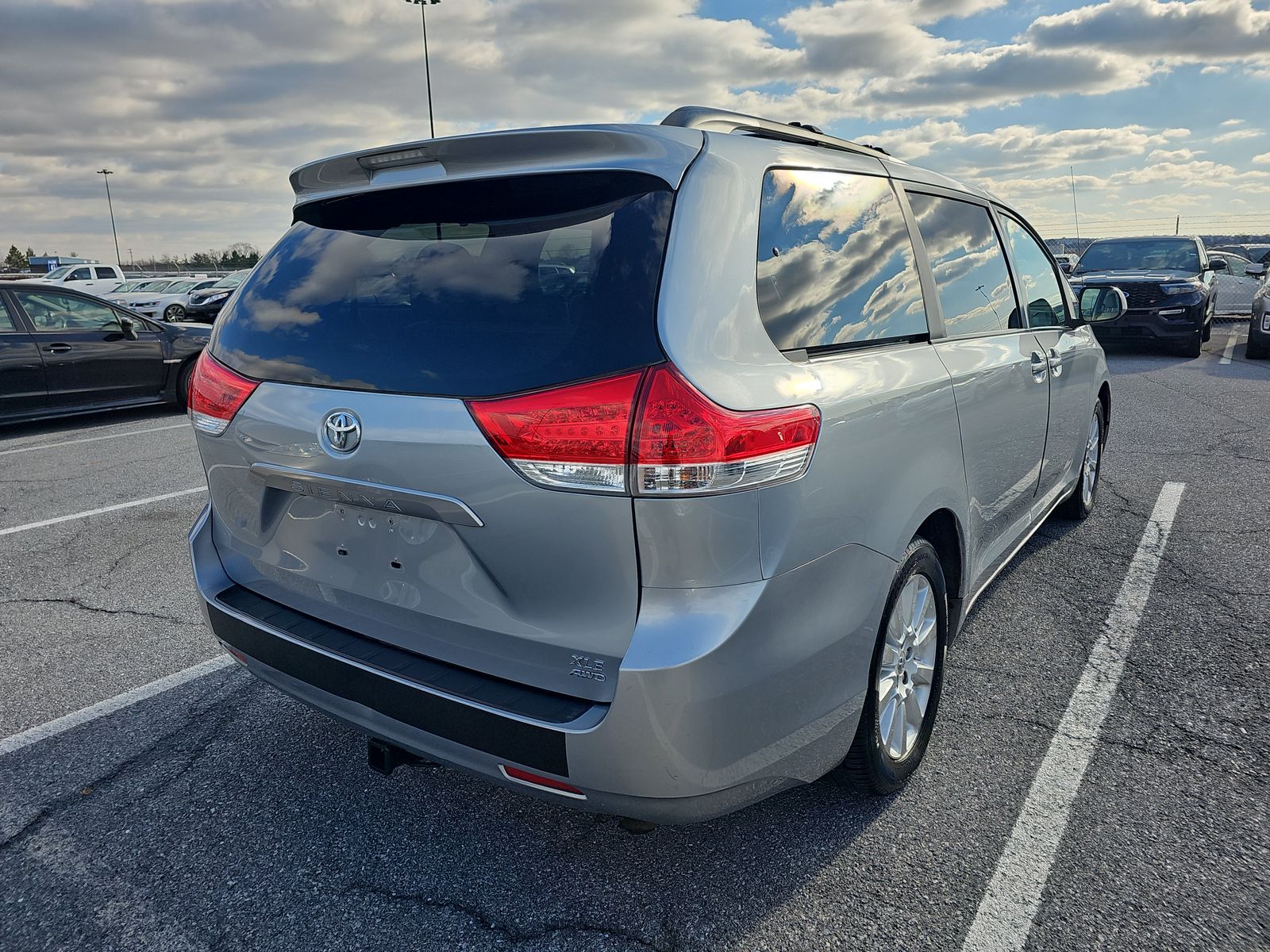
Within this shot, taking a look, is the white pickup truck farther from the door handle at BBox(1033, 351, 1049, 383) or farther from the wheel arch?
the wheel arch

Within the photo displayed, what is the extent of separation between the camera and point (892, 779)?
8.82 ft

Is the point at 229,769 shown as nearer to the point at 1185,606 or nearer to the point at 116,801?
the point at 116,801

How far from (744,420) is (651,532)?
0.31m

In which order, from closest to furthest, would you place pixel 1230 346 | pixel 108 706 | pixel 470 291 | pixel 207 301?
pixel 470 291
pixel 108 706
pixel 1230 346
pixel 207 301

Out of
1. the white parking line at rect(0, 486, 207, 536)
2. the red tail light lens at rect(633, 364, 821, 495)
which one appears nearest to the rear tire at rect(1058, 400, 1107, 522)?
the red tail light lens at rect(633, 364, 821, 495)

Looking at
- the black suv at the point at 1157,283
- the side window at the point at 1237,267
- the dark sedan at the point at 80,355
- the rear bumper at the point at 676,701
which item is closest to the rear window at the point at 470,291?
the rear bumper at the point at 676,701

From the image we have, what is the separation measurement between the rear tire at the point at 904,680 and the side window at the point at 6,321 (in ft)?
32.4

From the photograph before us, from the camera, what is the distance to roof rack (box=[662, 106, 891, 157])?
2332mm

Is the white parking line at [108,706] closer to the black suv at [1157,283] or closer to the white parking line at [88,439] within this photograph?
the white parking line at [88,439]

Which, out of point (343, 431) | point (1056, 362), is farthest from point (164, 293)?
point (343, 431)

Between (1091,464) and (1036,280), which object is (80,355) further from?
(1091,464)

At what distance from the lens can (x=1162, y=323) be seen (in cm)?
1365

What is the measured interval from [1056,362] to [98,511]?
5815 mm

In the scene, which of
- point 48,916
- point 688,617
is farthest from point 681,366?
point 48,916
